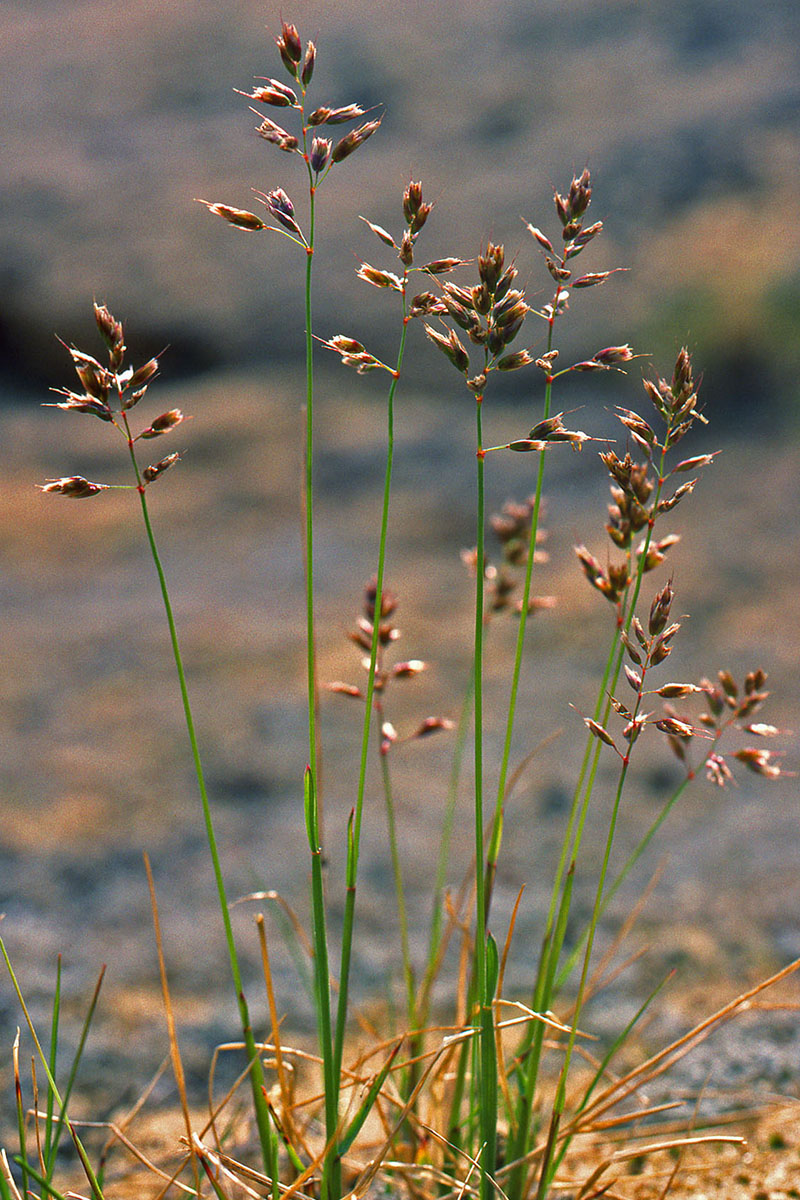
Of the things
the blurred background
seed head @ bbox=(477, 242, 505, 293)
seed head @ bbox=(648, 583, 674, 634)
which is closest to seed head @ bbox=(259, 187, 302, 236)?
seed head @ bbox=(477, 242, 505, 293)

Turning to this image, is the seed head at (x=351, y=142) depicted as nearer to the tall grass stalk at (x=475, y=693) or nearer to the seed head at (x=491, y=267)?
the tall grass stalk at (x=475, y=693)

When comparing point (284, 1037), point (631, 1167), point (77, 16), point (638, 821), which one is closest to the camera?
point (631, 1167)

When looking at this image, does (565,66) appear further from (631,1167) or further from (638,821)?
(631,1167)

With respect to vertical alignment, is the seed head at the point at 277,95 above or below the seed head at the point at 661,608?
above

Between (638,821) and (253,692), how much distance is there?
2.63 feet

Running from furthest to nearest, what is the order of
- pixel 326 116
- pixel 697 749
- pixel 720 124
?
pixel 720 124, pixel 697 749, pixel 326 116

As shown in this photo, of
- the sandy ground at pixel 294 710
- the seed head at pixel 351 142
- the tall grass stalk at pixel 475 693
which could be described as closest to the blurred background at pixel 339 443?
the sandy ground at pixel 294 710

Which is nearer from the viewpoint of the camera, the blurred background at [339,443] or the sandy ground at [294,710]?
the sandy ground at [294,710]

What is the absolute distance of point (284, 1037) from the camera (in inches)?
53.5

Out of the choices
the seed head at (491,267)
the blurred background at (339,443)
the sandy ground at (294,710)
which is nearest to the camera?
the seed head at (491,267)

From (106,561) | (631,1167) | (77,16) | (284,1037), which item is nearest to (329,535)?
(106,561)

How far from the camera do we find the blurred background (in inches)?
62.7

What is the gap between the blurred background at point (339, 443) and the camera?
5.23ft

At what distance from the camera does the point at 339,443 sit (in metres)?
2.62
